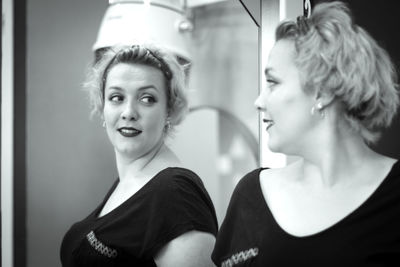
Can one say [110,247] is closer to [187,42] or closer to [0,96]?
[187,42]

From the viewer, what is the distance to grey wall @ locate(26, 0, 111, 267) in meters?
1.39

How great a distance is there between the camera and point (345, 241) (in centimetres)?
65

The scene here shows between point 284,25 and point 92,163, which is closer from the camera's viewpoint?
point 284,25

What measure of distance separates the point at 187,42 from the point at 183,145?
12.4 inches

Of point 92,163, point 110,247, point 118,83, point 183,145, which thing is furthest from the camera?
point 92,163

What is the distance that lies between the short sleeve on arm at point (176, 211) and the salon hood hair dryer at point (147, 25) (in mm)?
378

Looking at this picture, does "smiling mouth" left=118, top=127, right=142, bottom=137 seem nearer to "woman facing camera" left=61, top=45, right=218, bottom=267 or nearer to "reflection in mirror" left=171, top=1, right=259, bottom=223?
"woman facing camera" left=61, top=45, right=218, bottom=267

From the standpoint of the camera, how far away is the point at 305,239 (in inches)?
26.4

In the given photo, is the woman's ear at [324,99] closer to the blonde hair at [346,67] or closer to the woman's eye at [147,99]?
the blonde hair at [346,67]

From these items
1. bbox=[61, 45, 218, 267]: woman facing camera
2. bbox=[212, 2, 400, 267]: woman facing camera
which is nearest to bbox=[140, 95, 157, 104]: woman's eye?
bbox=[61, 45, 218, 267]: woman facing camera

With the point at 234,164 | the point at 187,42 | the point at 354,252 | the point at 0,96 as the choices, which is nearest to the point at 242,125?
the point at 234,164

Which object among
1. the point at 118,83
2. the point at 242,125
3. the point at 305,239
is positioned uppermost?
the point at 118,83

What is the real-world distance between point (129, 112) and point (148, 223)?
0.28m

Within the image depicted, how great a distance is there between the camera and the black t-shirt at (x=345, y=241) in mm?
634
